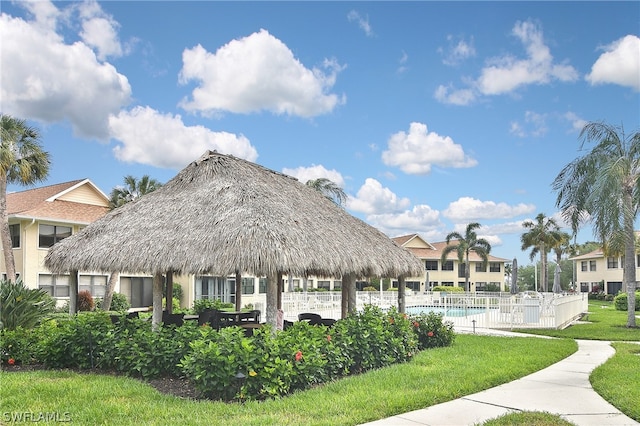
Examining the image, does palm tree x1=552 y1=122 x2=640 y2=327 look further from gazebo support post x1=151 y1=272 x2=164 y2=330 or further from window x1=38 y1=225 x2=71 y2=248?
window x1=38 y1=225 x2=71 y2=248

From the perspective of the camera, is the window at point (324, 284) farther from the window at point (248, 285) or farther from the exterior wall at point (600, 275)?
the exterior wall at point (600, 275)

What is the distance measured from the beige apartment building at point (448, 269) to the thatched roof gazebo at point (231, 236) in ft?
161

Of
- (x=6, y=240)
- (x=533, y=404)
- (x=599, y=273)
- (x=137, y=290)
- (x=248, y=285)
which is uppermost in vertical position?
(x=6, y=240)

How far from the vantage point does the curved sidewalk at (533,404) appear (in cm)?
786

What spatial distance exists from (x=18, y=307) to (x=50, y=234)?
18.4 m

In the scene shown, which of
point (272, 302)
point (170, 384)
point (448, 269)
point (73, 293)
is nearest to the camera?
point (170, 384)

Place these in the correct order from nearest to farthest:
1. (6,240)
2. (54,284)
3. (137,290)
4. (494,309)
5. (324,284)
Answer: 1. (494,309)
2. (6,240)
3. (54,284)
4. (137,290)
5. (324,284)

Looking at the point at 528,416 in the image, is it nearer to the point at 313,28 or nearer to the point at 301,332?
the point at 301,332

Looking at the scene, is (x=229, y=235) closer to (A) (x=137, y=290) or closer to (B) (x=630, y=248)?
(B) (x=630, y=248)

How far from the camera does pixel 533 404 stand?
884 centimetres

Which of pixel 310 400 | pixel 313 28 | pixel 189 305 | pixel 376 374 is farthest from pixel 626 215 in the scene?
pixel 189 305

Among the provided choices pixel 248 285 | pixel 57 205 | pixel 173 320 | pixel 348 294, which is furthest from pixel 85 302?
pixel 348 294

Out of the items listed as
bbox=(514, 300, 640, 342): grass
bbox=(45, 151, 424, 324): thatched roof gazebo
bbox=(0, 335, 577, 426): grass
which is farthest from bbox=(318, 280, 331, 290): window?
bbox=(0, 335, 577, 426): grass

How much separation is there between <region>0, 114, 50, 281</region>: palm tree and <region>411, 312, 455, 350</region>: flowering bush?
2095cm
